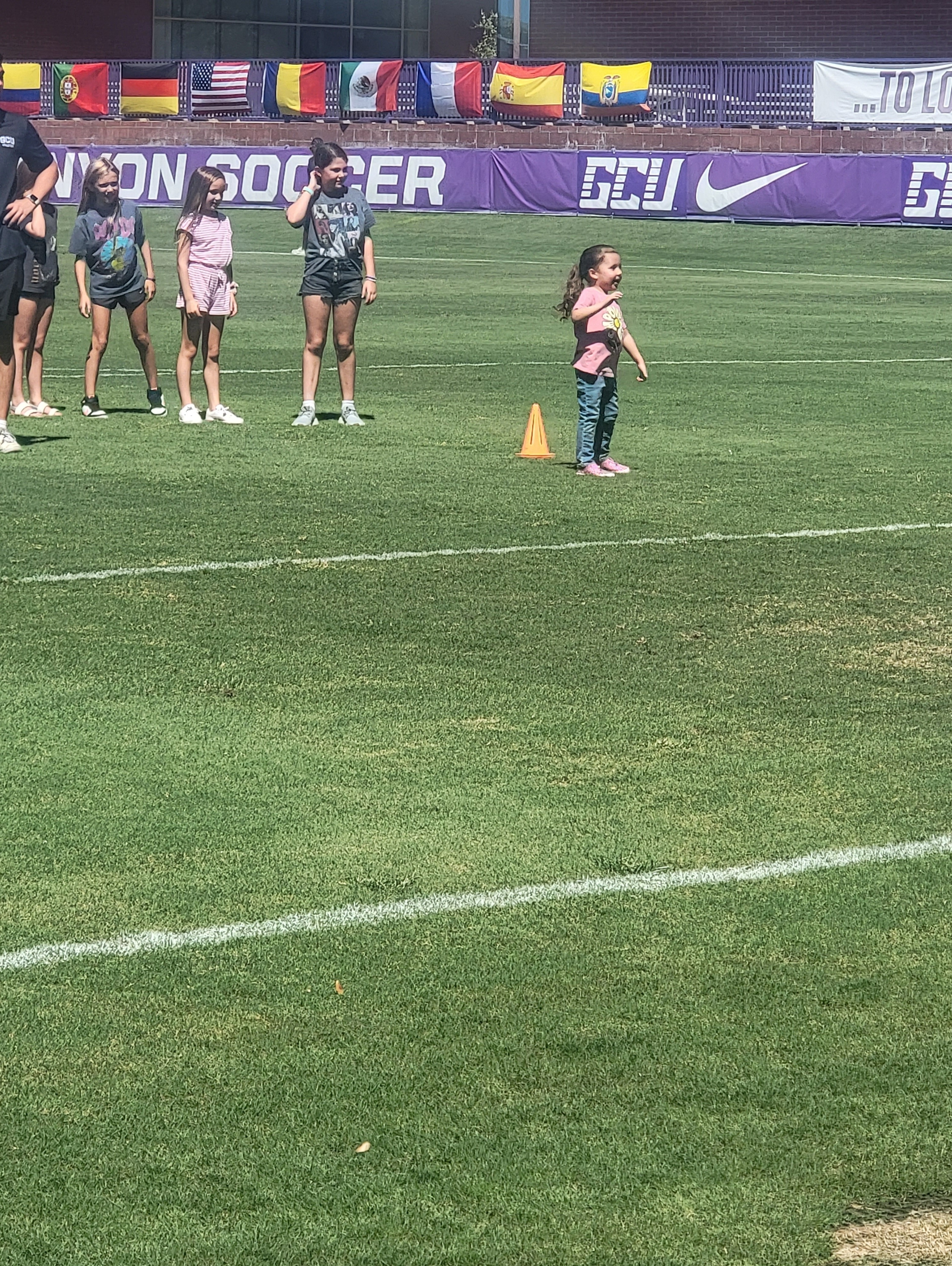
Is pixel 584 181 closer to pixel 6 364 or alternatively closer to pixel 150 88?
pixel 150 88

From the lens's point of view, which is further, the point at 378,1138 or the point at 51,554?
the point at 51,554

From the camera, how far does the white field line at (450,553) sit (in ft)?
30.3

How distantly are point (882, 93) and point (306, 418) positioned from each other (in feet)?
84.6

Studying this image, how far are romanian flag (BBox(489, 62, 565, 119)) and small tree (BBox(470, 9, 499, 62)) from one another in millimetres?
14421

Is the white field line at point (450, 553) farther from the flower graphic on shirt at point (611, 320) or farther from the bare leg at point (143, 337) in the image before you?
the bare leg at point (143, 337)

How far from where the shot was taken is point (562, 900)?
17.0ft

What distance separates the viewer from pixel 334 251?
45.3 ft

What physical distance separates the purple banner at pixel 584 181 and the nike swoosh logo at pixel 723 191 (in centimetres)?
2

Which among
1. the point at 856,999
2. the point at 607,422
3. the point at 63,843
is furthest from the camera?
the point at 607,422

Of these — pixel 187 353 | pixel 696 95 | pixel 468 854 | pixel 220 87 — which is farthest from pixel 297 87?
pixel 468 854

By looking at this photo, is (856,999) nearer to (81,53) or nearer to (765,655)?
(765,655)

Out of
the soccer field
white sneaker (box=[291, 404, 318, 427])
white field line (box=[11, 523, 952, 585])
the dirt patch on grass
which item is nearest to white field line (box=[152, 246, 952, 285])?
white sneaker (box=[291, 404, 318, 427])

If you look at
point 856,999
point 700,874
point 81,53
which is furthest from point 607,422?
point 81,53

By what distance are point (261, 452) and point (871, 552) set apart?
479cm
